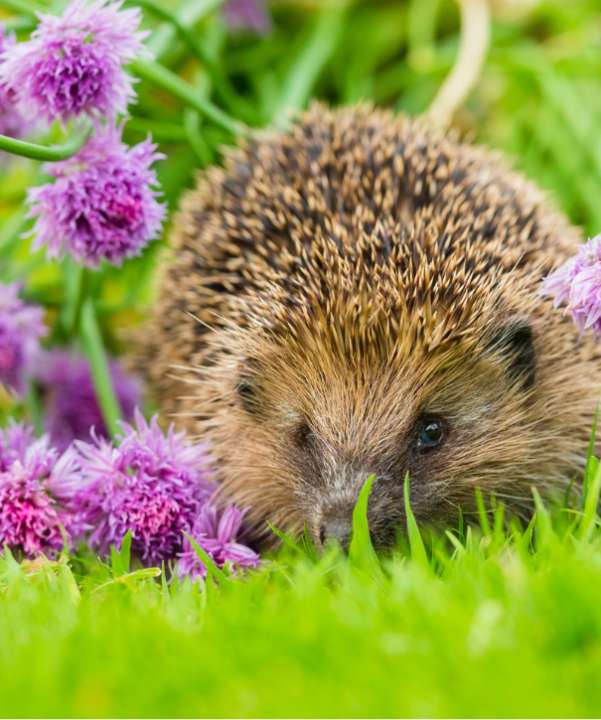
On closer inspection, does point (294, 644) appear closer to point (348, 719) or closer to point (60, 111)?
point (348, 719)

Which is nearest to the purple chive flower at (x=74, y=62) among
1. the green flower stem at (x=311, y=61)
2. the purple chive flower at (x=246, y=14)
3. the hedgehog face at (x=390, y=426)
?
the hedgehog face at (x=390, y=426)

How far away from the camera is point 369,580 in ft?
7.84

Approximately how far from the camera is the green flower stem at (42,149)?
2963 mm

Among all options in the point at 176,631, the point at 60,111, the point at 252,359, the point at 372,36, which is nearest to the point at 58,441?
the point at 252,359

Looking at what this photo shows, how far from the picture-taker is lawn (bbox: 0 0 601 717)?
1730 millimetres

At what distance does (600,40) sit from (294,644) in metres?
4.24

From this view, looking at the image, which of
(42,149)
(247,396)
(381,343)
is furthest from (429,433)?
(42,149)

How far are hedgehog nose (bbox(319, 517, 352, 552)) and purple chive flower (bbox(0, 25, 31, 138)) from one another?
4.82 feet

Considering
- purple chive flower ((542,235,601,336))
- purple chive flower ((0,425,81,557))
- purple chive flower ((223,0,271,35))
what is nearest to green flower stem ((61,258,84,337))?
purple chive flower ((0,425,81,557))

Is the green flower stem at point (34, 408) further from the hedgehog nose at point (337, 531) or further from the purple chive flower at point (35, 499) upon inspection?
the hedgehog nose at point (337, 531)

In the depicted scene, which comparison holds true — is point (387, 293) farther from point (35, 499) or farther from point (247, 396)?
point (35, 499)

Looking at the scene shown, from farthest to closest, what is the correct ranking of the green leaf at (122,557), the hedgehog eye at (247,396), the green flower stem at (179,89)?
the green flower stem at (179,89) → the hedgehog eye at (247,396) → the green leaf at (122,557)

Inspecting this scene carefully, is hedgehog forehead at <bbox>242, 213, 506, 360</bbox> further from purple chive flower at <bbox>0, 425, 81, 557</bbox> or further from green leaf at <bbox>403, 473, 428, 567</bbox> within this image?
purple chive flower at <bbox>0, 425, 81, 557</bbox>

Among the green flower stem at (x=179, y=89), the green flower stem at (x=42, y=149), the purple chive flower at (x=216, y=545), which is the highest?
the green flower stem at (x=179, y=89)
